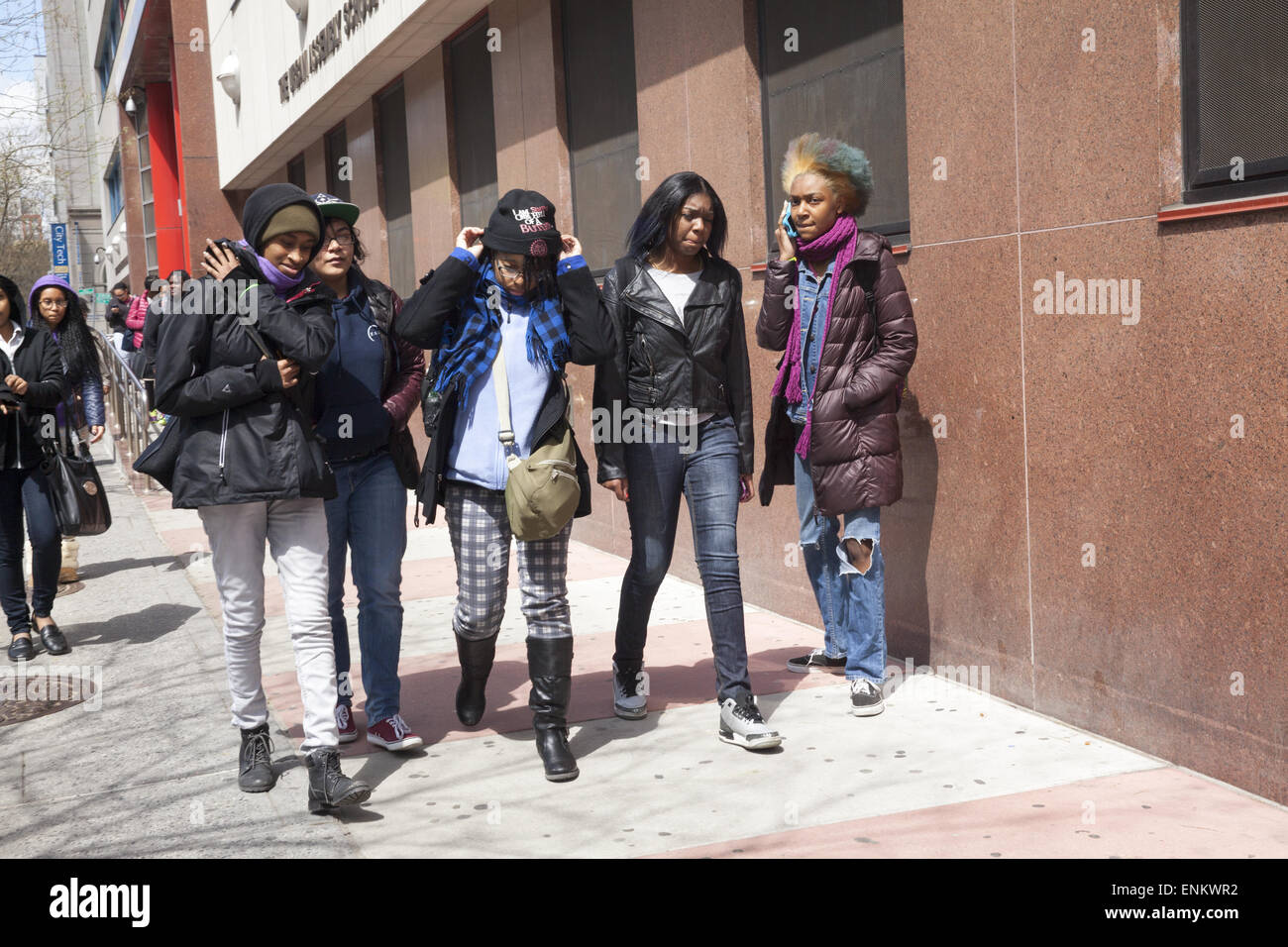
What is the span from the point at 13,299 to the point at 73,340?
0.41 meters

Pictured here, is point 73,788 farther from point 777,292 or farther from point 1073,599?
point 1073,599

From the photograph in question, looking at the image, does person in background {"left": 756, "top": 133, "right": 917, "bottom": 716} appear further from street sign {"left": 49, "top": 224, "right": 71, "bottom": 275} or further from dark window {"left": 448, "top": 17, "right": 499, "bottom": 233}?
street sign {"left": 49, "top": 224, "right": 71, "bottom": 275}

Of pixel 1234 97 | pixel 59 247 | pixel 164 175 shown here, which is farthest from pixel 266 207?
pixel 59 247

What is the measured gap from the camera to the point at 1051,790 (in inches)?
171

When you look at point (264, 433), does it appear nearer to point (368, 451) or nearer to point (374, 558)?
point (368, 451)

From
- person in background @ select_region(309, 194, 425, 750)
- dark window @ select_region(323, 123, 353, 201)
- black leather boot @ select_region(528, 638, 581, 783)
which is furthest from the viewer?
dark window @ select_region(323, 123, 353, 201)

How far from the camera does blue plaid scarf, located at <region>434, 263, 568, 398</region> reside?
469 cm

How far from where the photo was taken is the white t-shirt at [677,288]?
5035 mm

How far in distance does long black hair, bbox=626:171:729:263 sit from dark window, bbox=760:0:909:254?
53.8 inches

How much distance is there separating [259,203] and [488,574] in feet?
4.99

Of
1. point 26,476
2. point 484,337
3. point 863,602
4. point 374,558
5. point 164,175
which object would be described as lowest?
point 863,602

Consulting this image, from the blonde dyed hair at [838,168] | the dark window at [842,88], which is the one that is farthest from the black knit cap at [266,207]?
the dark window at [842,88]

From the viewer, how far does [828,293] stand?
212 inches

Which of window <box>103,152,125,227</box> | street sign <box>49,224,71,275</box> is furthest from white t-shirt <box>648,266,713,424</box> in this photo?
window <box>103,152,125,227</box>
